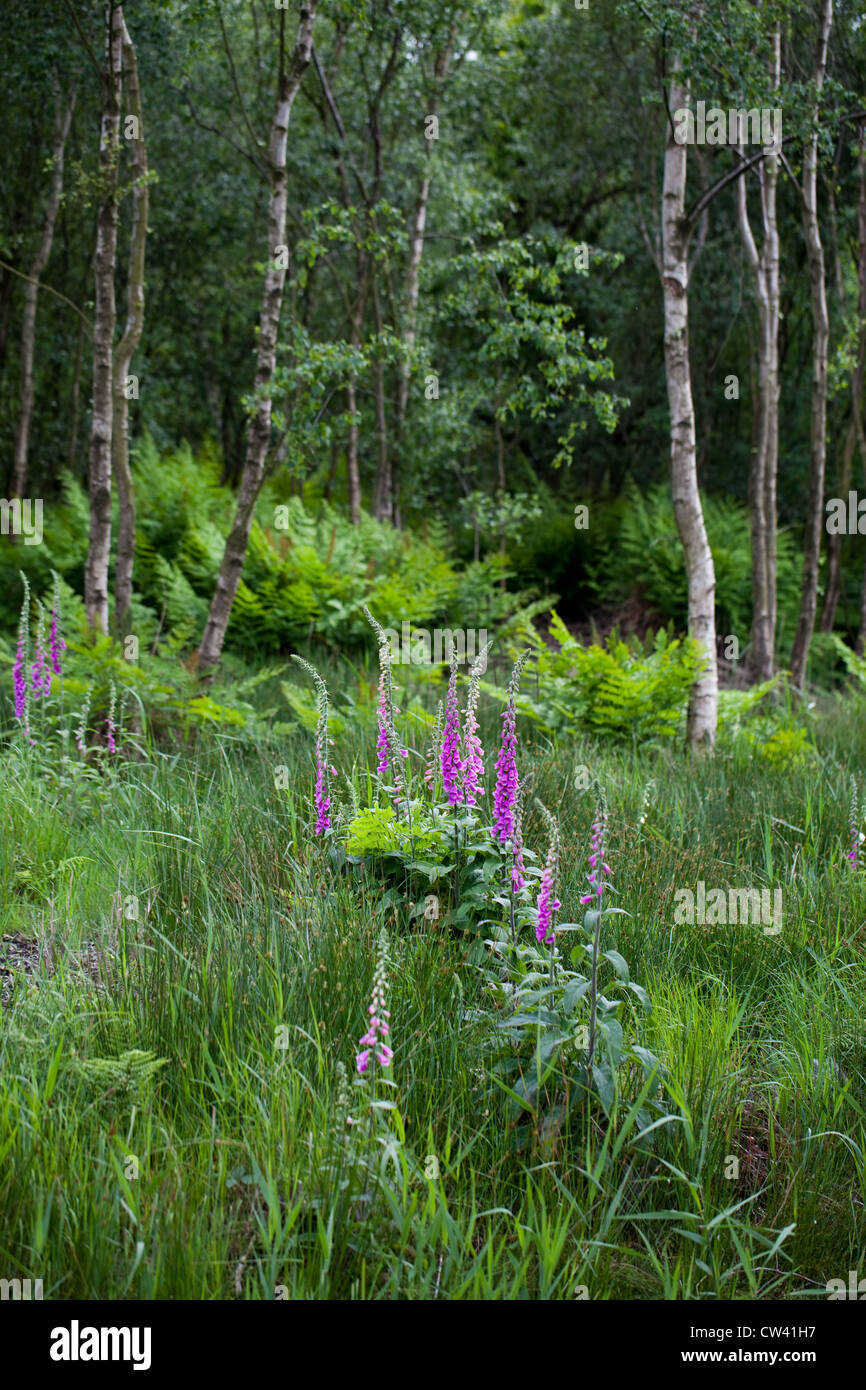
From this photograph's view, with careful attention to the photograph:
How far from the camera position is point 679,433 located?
741 centimetres

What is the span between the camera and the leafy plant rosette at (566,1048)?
9.17ft

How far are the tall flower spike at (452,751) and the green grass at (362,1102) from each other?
0.45 metres

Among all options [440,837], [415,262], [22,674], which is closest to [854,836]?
[440,837]

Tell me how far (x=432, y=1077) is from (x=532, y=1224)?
53 cm

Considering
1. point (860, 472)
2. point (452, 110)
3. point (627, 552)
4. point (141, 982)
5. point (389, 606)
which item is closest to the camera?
point (141, 982)

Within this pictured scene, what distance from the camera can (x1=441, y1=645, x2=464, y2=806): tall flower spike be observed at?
3709mm

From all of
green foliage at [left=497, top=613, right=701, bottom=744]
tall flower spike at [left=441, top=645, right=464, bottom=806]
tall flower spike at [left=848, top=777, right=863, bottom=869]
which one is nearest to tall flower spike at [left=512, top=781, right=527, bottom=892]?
tall flower spike at [left=441, top=645, right=464, bottom=806]

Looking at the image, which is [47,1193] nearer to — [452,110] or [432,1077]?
[432,1077]

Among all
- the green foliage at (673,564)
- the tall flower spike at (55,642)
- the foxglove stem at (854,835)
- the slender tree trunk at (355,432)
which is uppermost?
the slender tree trunk at (355,432)

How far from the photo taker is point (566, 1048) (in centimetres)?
296

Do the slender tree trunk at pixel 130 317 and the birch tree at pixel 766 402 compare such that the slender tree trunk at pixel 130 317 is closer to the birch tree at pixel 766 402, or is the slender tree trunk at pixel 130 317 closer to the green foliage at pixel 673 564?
the birch tree at pixel 766 402

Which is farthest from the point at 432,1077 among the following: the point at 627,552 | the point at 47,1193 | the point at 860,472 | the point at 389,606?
the point at 860,472

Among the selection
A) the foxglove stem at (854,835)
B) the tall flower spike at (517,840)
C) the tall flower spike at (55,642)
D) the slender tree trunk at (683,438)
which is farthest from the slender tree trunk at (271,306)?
the tall flower spike at (517,840)

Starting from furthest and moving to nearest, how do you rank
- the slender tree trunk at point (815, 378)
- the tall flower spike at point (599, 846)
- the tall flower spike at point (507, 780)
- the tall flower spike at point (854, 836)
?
1. the slender tree trunk at point (815, 378)
2. the tall flower spike at point (854, 836)
3. the tall flower spike at point (507, 780)
4. the tall flower spike at point (599, 846)
